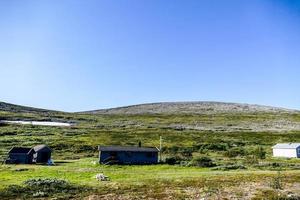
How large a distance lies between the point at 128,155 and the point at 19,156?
855 inches

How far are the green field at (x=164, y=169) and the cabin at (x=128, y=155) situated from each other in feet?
9.30

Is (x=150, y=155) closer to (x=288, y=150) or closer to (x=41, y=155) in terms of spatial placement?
(x=41, y=155)

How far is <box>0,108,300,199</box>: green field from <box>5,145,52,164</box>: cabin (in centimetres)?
373

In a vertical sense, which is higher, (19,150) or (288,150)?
(288,150)

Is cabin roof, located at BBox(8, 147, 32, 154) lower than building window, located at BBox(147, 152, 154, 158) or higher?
higher

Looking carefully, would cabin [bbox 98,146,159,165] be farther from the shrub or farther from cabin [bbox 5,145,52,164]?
the shrub

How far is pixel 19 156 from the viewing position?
75.2 meters

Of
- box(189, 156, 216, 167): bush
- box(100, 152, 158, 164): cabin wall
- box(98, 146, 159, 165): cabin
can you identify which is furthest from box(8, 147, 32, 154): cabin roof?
box(189, 156, 216, 167): bush

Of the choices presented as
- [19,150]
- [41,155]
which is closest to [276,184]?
[41,155]

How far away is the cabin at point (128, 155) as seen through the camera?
71.7 meters

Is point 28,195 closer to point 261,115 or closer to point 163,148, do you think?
point 163,148

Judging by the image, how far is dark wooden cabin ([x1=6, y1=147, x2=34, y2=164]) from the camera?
245 ft

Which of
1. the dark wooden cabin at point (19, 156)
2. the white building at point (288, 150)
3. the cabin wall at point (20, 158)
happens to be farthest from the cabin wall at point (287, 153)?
the cabin wall at point (20, 158)

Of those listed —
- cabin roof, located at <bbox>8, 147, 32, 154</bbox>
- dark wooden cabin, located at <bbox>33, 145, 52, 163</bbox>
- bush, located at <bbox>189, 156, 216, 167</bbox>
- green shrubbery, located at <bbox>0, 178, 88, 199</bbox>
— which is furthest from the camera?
dark wooden cabin, located at <bbox>33, 145, 52, 163</bbox>
